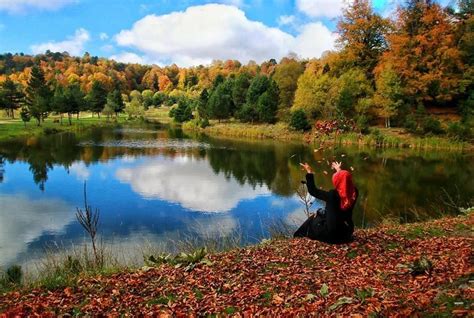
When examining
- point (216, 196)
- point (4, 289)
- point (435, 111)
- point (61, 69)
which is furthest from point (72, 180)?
point (61, 69)

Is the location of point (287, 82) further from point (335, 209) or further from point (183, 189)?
point (335, 209)

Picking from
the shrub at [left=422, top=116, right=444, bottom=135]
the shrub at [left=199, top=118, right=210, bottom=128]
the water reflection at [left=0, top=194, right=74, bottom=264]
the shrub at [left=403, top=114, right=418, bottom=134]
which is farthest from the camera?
the shrub at [left=199, top=118, right=210, bottom=128]

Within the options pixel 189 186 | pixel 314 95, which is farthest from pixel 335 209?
pixel 314 95

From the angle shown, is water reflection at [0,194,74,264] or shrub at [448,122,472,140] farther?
shrub at [448,122,472,140]

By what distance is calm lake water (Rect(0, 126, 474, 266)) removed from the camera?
48.1 ft

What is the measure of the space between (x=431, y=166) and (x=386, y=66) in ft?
57.7

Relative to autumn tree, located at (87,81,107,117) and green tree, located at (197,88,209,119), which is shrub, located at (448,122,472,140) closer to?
green tree, located at (197,88,209,119)

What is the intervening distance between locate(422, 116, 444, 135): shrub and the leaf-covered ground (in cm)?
3632

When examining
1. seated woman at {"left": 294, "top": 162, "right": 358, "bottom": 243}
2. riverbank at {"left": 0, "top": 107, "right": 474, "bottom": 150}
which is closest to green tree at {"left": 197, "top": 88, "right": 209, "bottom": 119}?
riverbank at {"left": 0, "top": 107, "right": 474, "bottom": 150}

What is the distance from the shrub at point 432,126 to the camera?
4044 centimetres

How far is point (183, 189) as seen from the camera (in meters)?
21.8

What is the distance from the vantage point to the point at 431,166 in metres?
30.4

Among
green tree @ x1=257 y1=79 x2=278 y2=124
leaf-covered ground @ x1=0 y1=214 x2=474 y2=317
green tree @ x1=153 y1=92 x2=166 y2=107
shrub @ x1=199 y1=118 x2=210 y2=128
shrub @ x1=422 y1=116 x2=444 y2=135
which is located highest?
green tree @ x1=153 y1=92 x2=166 y2=107

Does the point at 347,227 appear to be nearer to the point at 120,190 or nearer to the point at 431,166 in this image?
the point at 120,190
